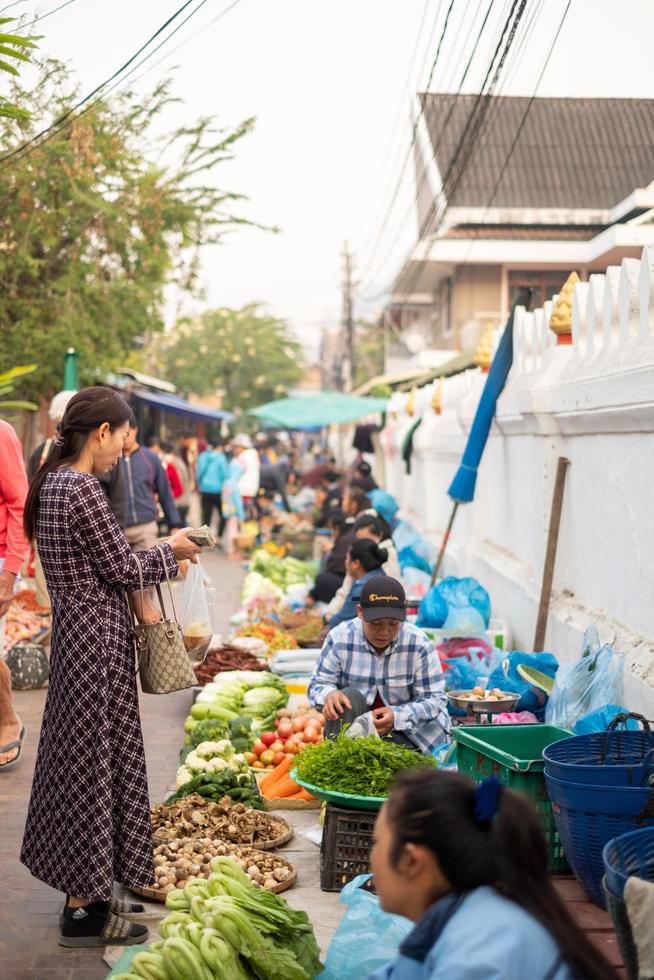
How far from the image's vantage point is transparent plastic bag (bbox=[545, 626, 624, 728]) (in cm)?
586

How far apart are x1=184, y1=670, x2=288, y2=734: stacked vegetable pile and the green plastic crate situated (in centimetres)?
269

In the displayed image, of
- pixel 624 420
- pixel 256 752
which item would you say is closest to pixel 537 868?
pixel 624 420

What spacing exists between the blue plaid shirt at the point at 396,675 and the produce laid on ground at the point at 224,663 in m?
3.34

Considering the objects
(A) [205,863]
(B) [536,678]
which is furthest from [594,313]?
(A) [205,863]

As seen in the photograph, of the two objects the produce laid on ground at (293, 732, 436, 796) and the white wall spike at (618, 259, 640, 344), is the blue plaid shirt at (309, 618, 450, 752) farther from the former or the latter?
the white wall spike at (618, 259, 640, 344)

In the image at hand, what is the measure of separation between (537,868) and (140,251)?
52.5ft

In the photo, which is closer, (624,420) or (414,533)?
(624,420)

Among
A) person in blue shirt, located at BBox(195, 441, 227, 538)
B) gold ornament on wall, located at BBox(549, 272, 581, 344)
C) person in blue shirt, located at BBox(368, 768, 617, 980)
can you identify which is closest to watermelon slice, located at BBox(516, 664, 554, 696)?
gold ornament on wall, located at BBox(549, 272, 581, 344)

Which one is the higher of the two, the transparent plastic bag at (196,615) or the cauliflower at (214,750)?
the transparent plastic bag at (196,615)

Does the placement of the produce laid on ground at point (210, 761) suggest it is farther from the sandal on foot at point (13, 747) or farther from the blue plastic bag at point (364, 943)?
the blue plastic bag at point (364, 943)

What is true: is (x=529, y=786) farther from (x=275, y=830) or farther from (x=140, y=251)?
(x=140, y=251)

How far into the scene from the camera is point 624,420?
21.0ft

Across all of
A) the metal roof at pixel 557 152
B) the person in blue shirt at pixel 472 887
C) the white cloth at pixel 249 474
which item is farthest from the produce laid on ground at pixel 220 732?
the metal roof at pixel 557 152

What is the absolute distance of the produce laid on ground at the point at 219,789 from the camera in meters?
6.41
